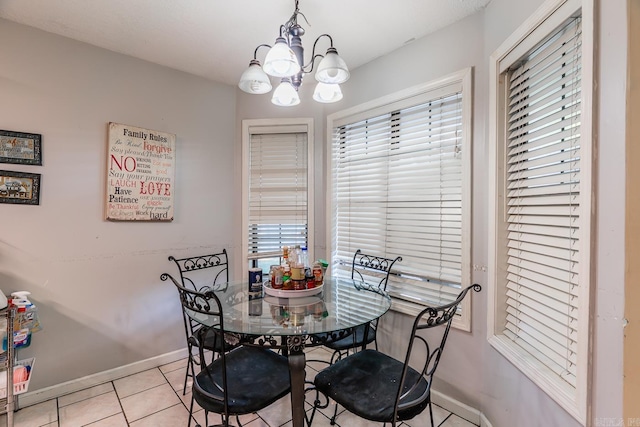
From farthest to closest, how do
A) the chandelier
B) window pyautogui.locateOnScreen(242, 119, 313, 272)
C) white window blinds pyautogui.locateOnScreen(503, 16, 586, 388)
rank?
window pyautogui.locateOnScreen(242, 119, 313, 272) < the chandelier < white window blinds pyautogui.locateOnScreen(503, 16, 586, 388)

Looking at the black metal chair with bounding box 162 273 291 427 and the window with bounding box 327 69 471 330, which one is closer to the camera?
the black metal chair with bounding box 162 273 291 427

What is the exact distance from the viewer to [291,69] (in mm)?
1488

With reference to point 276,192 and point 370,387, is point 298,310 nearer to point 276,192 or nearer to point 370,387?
point 370,387

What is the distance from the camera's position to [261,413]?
1957 millimetres

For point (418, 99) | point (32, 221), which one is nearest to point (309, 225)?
point (418, 99)

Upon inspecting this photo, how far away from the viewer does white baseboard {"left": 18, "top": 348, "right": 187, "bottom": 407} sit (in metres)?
1.97

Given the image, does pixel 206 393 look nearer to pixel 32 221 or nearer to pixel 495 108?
pixel 32 221

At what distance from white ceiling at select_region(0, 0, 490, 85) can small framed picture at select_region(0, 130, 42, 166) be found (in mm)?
750

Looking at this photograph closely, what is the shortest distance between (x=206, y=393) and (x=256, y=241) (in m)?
1.70

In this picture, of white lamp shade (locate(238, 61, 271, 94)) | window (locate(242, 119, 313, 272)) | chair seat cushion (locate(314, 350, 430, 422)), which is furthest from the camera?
window (locate(242, 119, 313, 272))

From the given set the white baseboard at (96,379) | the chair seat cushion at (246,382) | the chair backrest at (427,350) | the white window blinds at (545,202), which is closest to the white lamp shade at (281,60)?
the white window blinds at (545,202)

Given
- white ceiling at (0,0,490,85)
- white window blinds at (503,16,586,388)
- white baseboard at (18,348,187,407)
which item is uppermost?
white ceiling at (0,0,490,85)

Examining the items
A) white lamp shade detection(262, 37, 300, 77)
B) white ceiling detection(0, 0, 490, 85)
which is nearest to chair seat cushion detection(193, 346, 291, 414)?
white lamp shade detection(262, 37, 300, 77)

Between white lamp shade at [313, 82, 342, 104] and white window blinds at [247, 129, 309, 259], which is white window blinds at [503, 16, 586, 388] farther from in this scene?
white window blinds at [247, 129, 309, 259]
